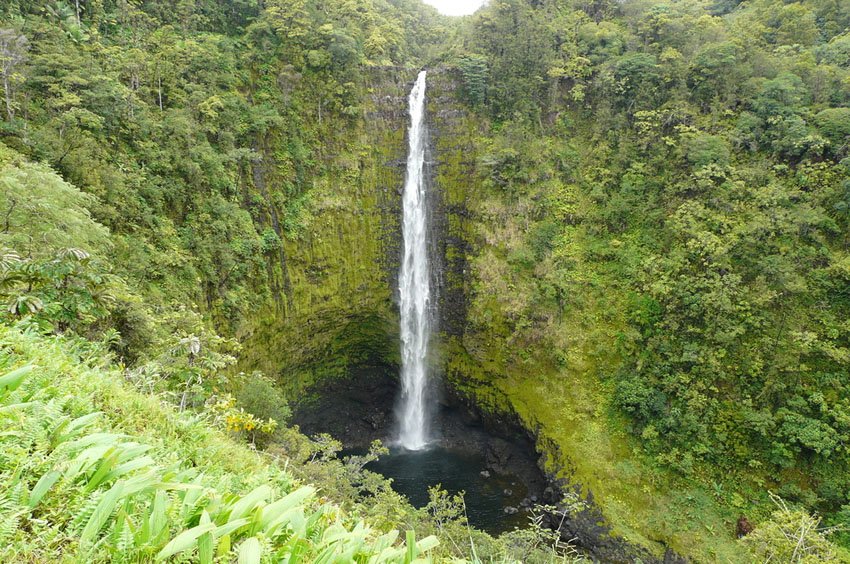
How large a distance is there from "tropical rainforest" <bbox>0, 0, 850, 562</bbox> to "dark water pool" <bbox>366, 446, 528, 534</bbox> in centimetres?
194

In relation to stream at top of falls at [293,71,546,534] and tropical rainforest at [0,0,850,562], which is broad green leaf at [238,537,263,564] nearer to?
tropical rainforest at [0,0,850,562]

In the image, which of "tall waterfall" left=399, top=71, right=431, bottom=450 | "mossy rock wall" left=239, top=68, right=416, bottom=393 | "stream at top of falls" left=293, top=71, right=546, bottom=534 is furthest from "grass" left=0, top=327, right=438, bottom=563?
"tall waterfall" left=399, top=71, right=431, bottom=450

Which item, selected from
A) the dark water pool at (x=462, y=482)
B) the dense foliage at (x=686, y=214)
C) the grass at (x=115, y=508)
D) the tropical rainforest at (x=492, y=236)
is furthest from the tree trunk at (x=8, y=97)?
the dense foliage at (x=686, y=214)

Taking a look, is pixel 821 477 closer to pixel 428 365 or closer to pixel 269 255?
pixel 428 365

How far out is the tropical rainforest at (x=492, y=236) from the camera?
353 inches

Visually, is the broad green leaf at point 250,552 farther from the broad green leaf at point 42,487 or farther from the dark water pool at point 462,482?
the dark water pool at point 462,482

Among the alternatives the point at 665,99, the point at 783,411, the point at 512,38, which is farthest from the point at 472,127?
the point at 783,411

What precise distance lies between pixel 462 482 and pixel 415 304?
821cm

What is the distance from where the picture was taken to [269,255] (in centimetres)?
1714

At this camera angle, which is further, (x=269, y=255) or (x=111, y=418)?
(x=269, y=255)

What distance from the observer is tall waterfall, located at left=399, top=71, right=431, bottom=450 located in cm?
2086

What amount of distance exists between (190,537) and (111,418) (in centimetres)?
200

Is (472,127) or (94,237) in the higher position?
(472,127)

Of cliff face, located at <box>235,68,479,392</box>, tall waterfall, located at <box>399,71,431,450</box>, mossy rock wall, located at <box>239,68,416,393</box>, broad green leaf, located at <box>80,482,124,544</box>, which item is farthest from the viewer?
tall waterfall, located at <box>399,71,431,450</box>
